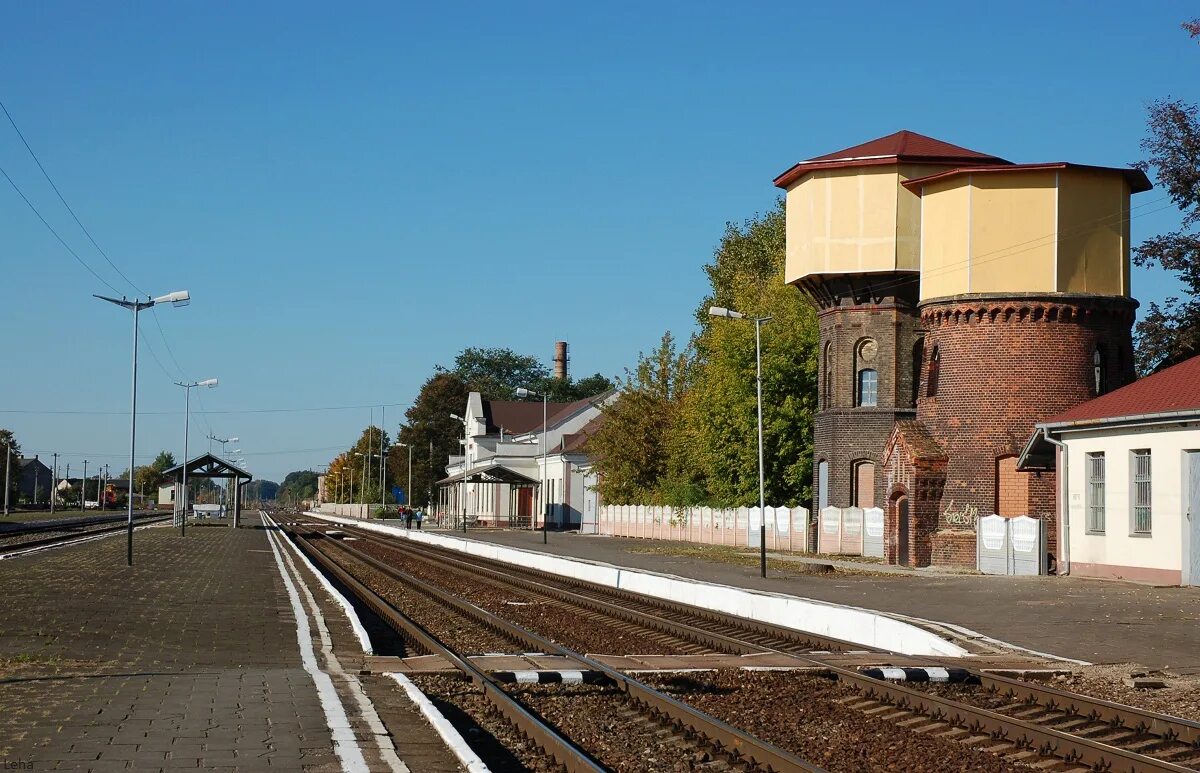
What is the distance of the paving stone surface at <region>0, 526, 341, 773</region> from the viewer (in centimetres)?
809

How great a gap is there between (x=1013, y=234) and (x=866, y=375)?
9403mm

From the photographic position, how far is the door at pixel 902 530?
116 feet

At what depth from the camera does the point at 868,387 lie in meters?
42.8

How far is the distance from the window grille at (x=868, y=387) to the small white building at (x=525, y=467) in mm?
27549

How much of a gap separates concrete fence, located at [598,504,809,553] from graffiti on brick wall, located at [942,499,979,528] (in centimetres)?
853

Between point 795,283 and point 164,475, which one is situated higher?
point 795,283

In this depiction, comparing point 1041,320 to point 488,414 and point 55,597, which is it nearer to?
point 55,597

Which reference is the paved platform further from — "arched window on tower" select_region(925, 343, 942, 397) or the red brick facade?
"arched window on tower" select_region(925, 343, 942, 397)

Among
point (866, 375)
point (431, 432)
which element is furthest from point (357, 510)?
point (866, 375)

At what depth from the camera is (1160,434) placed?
25.7 metres

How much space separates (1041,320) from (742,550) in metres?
14.7

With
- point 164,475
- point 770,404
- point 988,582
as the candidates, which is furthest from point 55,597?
point 164,475

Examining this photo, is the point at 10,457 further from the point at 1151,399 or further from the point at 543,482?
the point at 1151,399

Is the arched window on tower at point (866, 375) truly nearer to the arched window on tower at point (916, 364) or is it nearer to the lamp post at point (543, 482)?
the arched window on tower at point (916, 364)
